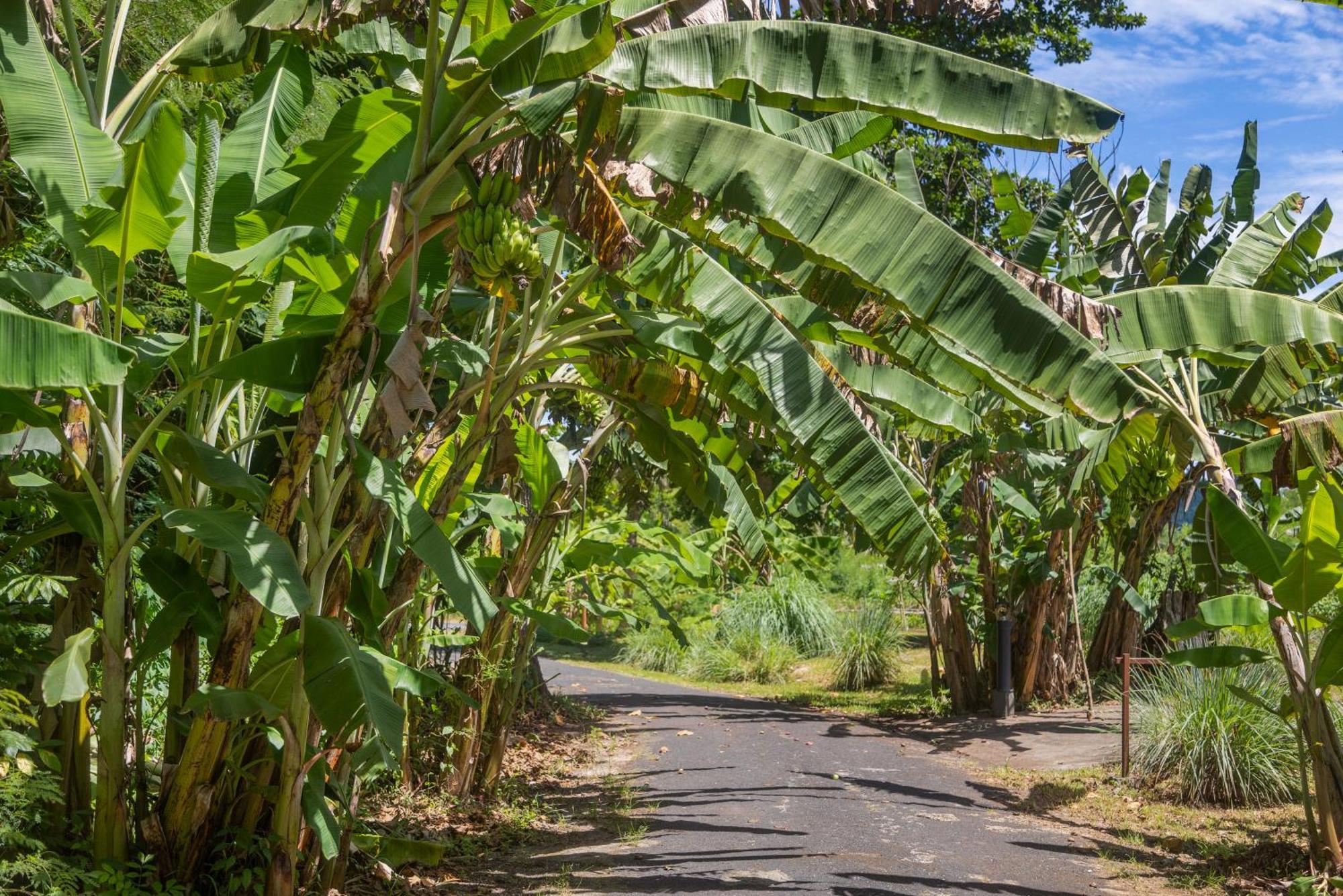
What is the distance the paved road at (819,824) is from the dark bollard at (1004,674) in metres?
1.78

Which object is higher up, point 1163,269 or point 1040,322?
point 1163,269

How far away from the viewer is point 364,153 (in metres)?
5.02

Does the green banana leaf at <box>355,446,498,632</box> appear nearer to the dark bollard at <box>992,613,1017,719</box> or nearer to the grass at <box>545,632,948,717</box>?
the dark bollard at <box>992,613,1017,719</box>

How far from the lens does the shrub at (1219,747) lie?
8602 millimetres

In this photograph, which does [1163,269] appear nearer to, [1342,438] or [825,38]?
[1342,438]

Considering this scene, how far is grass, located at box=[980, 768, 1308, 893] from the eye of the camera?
6684mm

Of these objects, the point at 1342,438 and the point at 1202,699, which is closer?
the point at 1342,438

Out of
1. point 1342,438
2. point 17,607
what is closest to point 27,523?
point 17,607

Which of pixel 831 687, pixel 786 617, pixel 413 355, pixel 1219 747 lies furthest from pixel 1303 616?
pixel 786 617

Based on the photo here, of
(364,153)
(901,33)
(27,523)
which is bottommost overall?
(27,523)

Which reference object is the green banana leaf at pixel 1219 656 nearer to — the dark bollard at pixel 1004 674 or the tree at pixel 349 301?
the tree at pixel 349 301

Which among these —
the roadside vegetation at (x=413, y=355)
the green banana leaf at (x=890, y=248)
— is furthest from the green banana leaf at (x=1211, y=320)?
the green banana leaf at (x=890, y=248)

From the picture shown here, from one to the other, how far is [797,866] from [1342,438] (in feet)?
13.6

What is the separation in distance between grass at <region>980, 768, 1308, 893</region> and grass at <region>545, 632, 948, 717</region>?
4.07 m
